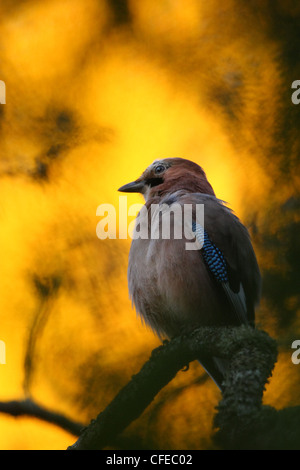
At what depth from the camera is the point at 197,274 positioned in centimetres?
404

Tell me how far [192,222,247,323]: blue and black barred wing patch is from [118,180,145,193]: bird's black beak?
3.22ft

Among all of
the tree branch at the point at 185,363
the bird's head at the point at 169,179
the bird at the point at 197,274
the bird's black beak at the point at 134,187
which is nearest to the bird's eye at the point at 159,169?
the bird's head at the point at 169,179

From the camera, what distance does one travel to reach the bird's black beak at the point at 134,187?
4988 millimetres

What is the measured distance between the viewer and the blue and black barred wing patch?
3994 millimetres

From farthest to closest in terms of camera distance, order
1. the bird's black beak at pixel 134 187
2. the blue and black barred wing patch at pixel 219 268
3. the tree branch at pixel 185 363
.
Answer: the bird's black beak at pixel 134 187 → the blue and black barred wing patch at pixel 219 268 → the tree branch at pixel 185 363

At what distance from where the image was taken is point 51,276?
16.7 feet

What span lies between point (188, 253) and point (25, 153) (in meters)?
2.07

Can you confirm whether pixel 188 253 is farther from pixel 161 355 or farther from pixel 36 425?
pixel 36 425

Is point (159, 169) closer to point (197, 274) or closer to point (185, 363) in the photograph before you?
point (197, 274)

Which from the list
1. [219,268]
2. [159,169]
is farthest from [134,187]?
[219,268]

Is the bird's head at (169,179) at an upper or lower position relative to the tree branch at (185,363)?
upper

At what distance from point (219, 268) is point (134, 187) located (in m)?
1.22

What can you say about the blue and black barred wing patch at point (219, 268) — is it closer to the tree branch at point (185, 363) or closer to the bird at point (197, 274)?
the bird at point (197, 274)
